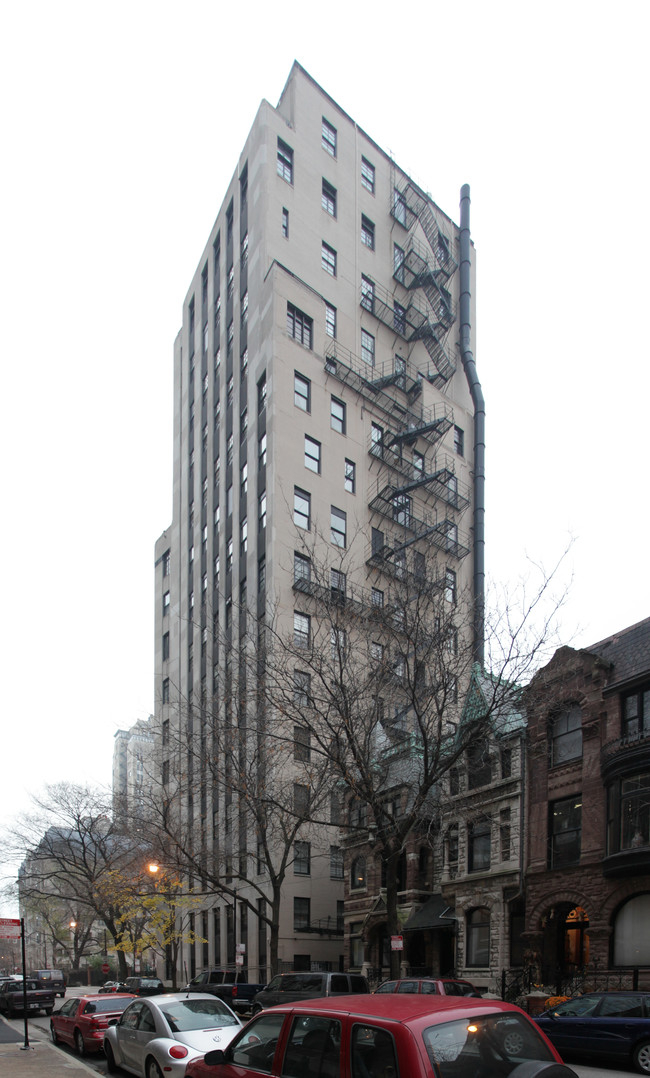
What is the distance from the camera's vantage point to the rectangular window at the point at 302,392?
49.2 meters

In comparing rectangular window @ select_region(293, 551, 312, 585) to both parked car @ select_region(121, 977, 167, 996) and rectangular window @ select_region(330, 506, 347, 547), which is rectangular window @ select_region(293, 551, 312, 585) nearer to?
rectangular window @ select_region(330, 506, 347, 547)

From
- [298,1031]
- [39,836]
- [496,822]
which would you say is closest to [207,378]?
[39,836]

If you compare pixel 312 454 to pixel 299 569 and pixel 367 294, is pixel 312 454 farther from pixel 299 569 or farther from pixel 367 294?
pixel 367 294

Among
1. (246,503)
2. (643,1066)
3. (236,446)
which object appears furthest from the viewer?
(236,446)

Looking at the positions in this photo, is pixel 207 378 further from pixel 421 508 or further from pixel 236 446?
pixel 421 508

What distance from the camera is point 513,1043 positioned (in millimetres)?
5578

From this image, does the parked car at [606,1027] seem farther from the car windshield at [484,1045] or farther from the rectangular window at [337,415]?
the rectangular window at [337,415]

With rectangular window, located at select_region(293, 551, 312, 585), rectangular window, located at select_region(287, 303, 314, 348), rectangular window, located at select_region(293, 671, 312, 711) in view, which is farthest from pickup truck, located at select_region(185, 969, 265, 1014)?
rectangular window, located at select_region(287, 303, 314, 348)

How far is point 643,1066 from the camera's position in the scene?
49.3 ft

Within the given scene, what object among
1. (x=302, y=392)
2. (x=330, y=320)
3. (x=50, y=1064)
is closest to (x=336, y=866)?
(x=302, y=392)

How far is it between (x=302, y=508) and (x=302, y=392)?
24.9ft

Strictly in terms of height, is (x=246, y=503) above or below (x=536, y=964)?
above

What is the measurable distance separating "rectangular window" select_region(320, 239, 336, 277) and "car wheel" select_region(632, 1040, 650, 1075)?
48547mm

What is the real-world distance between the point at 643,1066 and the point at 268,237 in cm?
4759
